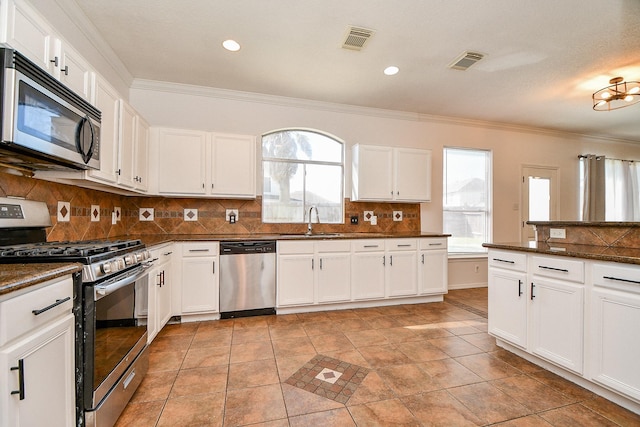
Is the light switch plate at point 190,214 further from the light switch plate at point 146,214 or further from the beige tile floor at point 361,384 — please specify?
the beige tile floor at point 361,384

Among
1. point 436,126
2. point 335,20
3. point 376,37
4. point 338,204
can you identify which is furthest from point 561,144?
point 335,20

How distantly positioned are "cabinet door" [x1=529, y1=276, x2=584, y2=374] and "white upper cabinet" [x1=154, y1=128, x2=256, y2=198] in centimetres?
300

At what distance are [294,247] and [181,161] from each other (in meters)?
1.65

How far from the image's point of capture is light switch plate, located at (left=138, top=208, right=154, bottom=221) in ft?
11.3

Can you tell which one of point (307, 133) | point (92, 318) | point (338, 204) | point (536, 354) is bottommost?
point (536, 354)

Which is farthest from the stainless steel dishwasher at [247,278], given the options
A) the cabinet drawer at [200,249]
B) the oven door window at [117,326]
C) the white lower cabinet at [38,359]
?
the white lower cabinet at [38,359]

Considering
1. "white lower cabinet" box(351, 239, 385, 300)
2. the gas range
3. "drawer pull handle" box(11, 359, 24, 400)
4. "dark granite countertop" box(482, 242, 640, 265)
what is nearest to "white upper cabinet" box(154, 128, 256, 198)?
"white lower cabinet" box(351, 239, 385, 300)

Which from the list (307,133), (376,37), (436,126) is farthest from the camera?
(436,126)

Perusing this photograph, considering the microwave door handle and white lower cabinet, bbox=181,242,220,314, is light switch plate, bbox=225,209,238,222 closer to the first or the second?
white lower cabinet, bbox=181,242,220,314

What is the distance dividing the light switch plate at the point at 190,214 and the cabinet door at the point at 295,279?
127 centimetres

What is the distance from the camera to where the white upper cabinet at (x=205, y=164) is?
3.25 metres

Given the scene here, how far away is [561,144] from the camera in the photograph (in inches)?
212

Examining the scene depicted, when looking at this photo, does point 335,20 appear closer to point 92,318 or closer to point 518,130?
point 92,318

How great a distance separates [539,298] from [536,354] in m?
0.43
